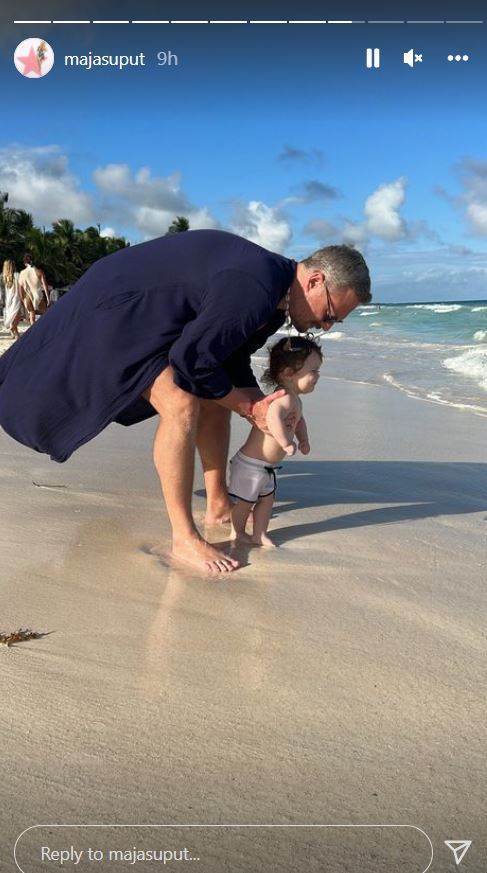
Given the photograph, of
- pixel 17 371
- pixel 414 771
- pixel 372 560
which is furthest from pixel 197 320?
pixel 414 771

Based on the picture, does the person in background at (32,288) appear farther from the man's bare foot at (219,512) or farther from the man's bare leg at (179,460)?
the man's bare leg at (179,460)

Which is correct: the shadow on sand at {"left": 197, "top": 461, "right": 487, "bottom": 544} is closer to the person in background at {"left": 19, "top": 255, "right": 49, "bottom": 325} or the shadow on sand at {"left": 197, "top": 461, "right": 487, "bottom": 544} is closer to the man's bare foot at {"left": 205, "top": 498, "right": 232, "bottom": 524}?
the man's bare foot at {"left": 205, "top": 498, "right": 232, "bottom": 524}

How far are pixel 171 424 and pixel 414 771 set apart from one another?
166 cm

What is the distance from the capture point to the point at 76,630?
2.46 metres

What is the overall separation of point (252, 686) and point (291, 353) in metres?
1.63

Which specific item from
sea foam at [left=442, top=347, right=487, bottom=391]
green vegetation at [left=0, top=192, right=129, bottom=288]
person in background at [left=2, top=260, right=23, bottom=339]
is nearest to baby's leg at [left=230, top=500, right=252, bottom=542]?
sea foam at [left=442, top=347, right=487, bottom=391]

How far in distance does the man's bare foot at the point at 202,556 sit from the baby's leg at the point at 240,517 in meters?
0.31

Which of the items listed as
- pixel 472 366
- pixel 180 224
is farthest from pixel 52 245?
pixel 472 366

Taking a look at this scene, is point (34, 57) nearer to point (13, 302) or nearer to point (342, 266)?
point (342, 266)

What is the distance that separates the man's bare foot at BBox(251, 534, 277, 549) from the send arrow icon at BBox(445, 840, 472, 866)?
181 centimetres

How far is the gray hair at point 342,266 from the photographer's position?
9.77ft

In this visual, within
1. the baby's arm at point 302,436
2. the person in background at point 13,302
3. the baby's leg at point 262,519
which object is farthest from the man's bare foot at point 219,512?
the person in background at point 13,302

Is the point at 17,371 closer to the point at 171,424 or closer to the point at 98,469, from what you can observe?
the point at 171,424

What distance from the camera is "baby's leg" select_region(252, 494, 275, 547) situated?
342 cm
